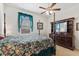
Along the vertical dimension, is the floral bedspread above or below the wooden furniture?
below

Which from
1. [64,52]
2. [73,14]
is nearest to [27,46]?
[64,52]

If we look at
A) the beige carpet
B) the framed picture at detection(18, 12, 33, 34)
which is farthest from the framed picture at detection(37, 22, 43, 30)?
the beige carpet

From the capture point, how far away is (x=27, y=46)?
168cm

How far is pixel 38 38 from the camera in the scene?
1760 millimetres

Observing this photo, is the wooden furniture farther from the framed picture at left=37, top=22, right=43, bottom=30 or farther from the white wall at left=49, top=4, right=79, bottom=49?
the framed picture at left=37, top=22, right=43, bottom=30

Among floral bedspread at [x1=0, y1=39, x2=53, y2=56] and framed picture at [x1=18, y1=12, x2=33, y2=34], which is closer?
floral bedspread at [x1=0, y1=39, x2=53, y2=56]

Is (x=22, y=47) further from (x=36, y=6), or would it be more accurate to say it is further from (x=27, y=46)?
(x=36, y=6)

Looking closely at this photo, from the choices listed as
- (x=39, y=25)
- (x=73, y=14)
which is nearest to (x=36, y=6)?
(x=39, y=25)

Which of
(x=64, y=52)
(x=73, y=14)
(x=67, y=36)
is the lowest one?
(x=64, y=52)

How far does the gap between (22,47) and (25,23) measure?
394 mm

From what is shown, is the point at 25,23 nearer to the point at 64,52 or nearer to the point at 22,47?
the point at 22,47

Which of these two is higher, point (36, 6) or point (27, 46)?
point (36, 6)

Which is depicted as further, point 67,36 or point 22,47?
point 67,36

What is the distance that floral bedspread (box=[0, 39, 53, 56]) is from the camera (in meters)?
1.64
